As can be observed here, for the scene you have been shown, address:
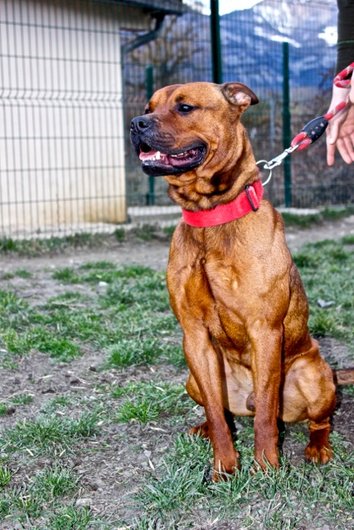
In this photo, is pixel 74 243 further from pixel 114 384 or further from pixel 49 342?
pixel 114 384

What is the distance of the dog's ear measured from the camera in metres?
3.18

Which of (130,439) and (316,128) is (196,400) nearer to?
(130,439)

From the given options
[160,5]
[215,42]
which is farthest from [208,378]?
[160,5]

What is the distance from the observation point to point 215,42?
376 inches

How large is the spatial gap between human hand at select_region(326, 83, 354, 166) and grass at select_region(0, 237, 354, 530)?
4.16 feet

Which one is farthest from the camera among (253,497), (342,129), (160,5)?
(160,5)

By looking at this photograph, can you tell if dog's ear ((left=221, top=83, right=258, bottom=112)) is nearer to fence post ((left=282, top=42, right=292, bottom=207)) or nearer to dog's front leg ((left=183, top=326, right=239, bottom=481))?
dog's front leg ((left=183, top=326, right=239, bottom=481))

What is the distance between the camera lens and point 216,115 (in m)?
3.11

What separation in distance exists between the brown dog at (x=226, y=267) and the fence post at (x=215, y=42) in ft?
21.1

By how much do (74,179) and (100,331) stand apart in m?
5.63

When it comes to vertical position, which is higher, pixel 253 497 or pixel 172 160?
pixel 172 160

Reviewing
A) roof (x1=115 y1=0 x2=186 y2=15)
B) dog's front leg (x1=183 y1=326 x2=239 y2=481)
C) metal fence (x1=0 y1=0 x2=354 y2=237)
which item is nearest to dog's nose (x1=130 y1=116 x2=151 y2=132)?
dog's front leg (x1=183 y1=326 x2=239 y2=481)

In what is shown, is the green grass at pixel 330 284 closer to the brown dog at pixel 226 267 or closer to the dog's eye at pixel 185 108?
the brown dog at pixel 226 267

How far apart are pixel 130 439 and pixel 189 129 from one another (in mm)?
1460
